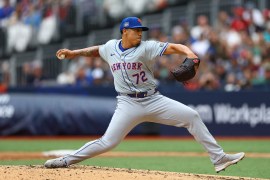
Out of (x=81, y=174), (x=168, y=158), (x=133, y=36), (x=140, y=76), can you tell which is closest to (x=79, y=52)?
(x=133, y=36)

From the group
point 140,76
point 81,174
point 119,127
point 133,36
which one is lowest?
point 81,174

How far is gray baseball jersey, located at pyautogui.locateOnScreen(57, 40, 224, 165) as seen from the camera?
7.94 metres

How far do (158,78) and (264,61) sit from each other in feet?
10.9

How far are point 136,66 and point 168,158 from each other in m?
4.31

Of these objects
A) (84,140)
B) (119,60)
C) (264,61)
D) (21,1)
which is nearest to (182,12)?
(264,61)

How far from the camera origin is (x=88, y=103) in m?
17.7

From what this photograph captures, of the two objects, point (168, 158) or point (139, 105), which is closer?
point (139, 105)

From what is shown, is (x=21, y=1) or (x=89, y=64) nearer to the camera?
(x=89, y=64)

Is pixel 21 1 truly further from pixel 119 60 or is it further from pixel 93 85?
pixel 119 60

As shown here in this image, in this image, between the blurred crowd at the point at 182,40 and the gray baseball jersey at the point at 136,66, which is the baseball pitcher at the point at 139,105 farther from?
the blurred crowd at the point at 182,40

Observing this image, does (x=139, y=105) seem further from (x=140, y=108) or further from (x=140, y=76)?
(x=140, y=76)

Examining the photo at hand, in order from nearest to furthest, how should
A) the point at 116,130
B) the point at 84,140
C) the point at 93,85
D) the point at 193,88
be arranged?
the point at 116,130 → the point at 84,140 → the point at 193,88 → the point at 93,85

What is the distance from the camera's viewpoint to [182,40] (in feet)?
60.5

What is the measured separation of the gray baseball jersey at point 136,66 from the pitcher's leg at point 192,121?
33 centimetres
